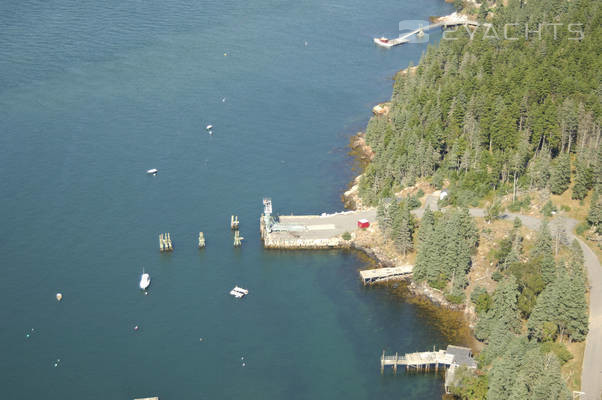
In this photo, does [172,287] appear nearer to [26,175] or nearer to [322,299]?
[322,299]

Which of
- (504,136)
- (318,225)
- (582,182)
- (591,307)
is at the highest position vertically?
(504,136)

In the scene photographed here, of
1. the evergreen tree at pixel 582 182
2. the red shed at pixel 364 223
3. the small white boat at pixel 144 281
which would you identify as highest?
the evergreen tree at pixel 582 182

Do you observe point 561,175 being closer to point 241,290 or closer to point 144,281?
point 241,290

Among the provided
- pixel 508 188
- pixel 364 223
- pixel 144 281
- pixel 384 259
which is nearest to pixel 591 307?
pixel 508 188

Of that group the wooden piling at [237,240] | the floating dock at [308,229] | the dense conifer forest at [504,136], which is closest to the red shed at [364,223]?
the floating dock at [308,229]

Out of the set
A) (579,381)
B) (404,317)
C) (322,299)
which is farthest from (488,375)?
(322,299)

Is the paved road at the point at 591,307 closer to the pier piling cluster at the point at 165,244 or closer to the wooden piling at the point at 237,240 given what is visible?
the wooden piling at the point at 237,240
